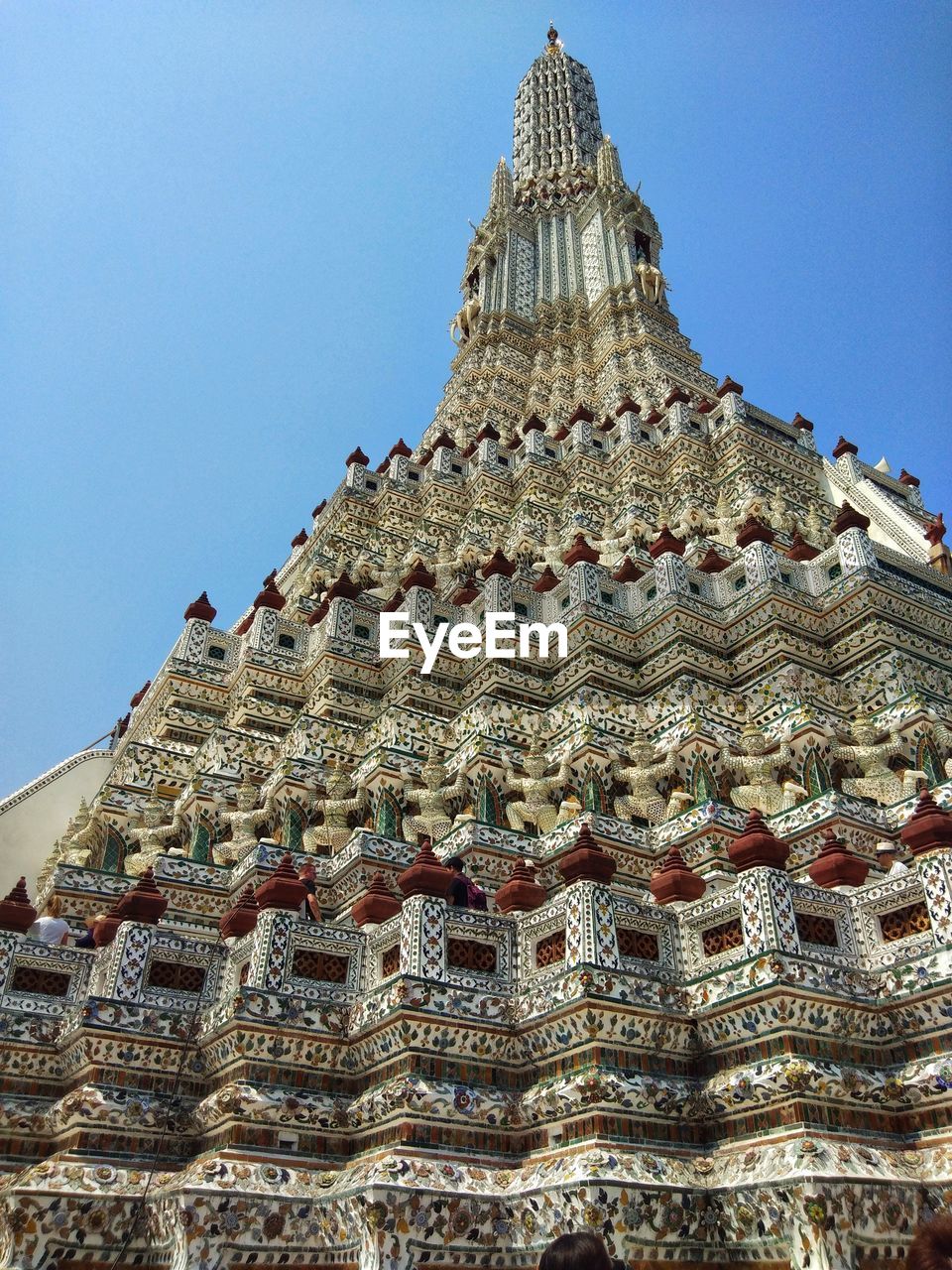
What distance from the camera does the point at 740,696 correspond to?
1325 cm

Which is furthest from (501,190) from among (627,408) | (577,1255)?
(577,1255)

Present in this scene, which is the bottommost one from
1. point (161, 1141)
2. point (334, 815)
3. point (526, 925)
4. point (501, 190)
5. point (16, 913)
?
point (161, 1141)

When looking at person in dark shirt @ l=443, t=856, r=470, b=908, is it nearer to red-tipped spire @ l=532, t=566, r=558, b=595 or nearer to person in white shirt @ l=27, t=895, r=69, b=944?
person in white shirt @ l=27, t=895, r=69, b=944

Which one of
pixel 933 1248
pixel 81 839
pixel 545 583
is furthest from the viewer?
pixel 545 583

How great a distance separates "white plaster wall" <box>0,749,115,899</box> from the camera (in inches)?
648

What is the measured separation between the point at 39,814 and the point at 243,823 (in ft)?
19.9

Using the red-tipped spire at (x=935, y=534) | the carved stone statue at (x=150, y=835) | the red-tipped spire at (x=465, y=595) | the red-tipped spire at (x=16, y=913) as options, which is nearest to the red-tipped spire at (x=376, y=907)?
the red-tipped spire at (x=16, y=913)

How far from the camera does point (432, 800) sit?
12406mm

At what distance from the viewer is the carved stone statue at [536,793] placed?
1204cm

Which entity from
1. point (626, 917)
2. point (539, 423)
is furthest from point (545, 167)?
point (626, 917)

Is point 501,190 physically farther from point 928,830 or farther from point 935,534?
→ point 928,830

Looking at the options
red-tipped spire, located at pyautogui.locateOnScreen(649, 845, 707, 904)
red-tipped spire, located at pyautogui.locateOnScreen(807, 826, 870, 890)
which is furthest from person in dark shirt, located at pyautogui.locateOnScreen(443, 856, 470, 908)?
red-tipped spire, located at pyautogui.locateOnScreen(807, 826, 870, 890)

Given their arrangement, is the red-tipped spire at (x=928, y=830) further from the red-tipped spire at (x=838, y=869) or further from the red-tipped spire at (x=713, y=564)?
the red-tipped spire at (x=713, y=564)

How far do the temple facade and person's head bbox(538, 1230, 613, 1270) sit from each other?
12.7ft
